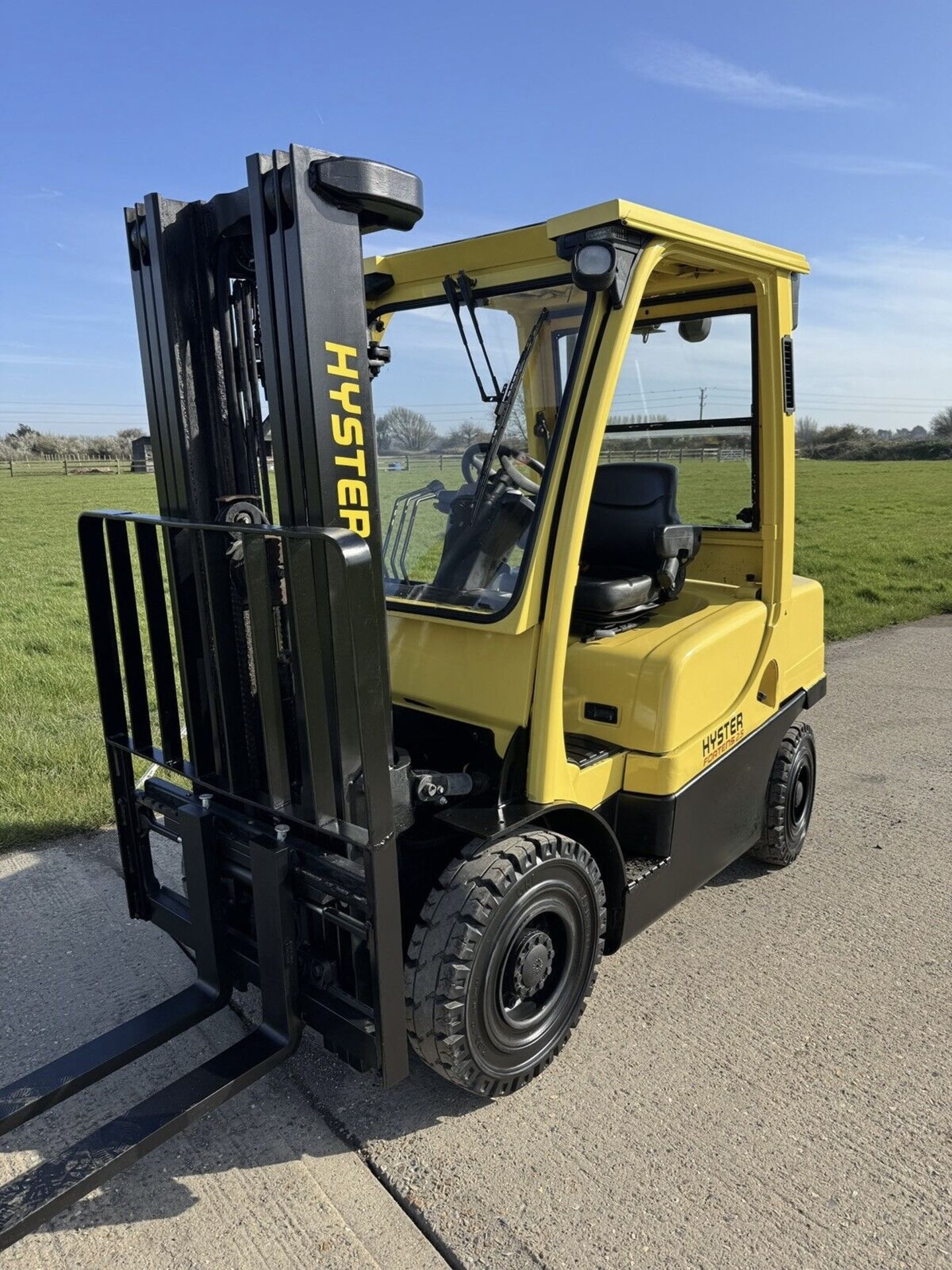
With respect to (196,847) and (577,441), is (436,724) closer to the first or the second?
(196,847)

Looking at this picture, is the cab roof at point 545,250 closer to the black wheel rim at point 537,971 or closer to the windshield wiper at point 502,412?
the windshield wiper at point 502,412

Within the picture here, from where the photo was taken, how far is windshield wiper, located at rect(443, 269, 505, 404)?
304 cm

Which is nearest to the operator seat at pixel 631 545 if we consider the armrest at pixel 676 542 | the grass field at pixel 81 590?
the armrest at pixel 676 542

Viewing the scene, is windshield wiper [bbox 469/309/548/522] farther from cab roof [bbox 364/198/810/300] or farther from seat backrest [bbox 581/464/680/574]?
seat backrest [bbox 581/464/680/574]

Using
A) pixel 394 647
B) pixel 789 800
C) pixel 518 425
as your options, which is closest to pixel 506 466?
pixel 518 425

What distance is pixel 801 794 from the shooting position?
446 centimetres

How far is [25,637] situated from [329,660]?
8.52 metres

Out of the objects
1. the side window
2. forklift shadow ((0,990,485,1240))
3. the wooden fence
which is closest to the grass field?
the side window

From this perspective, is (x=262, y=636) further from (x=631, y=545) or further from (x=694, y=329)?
(x=694, y=329)

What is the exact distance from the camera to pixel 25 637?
9781mm

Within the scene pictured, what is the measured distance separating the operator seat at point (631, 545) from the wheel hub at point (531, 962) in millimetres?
1171

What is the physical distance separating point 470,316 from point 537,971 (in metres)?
2.17

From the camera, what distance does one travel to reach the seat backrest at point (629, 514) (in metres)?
3.72

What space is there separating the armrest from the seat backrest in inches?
4.8
